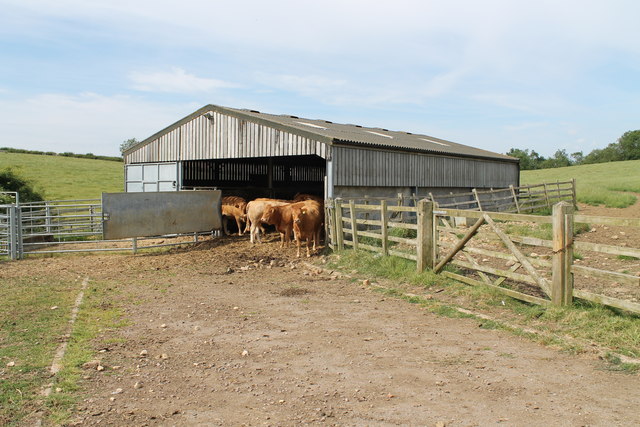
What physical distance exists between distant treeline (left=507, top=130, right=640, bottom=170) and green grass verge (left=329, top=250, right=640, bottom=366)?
91.3m

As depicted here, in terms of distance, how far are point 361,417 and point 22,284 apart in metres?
8.64

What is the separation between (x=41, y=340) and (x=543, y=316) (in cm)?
640

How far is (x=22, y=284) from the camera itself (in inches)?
401

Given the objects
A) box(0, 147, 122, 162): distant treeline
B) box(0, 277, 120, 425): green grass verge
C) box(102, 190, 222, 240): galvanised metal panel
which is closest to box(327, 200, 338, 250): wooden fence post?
box(102, 190, 222, 240): galvanised metal panel

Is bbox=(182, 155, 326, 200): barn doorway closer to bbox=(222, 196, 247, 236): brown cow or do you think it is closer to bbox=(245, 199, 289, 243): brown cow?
bbox=(222, 196, 247, 236): brown cow

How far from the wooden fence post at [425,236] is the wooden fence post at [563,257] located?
9.29 ft

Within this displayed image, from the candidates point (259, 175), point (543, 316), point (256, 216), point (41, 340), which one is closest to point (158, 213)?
point (256, 216)

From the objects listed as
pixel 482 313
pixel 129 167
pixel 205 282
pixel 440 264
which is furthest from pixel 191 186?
pixel 482 313

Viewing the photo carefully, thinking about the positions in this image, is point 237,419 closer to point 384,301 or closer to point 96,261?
point 384,301

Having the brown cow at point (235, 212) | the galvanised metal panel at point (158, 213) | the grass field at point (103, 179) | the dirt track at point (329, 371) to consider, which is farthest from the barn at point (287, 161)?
the grass field at point (103, 179)

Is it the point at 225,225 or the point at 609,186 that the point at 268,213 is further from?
the point at 609,186

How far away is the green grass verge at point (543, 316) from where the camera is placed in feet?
19.5

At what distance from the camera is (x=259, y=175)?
80.3ft

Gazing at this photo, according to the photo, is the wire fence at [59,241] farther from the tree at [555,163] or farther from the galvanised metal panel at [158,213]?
the tree at [555,163]
